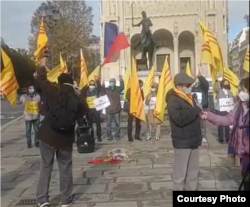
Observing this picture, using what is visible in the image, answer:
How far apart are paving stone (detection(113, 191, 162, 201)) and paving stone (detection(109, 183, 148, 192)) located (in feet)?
0.87

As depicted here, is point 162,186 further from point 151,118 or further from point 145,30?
point 145,30

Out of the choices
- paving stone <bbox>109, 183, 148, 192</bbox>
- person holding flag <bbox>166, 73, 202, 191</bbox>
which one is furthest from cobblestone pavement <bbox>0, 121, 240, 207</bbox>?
person holding flag <bbox>166, 73, 202, 191</bbox>

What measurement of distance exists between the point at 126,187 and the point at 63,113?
6.62 feet

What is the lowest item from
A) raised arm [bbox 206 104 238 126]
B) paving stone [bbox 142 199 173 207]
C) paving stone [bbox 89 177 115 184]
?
paving stone [bbox 89 177 115 184]

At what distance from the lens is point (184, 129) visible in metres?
6.30

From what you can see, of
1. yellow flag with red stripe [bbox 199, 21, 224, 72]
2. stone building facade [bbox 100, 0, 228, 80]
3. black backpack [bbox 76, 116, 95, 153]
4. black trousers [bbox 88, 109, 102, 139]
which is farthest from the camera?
stone building facade [bbox 100, 0, 228, 80]

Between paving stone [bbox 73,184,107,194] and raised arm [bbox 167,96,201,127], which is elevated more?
raised arm [bbox 167,96,201,127]

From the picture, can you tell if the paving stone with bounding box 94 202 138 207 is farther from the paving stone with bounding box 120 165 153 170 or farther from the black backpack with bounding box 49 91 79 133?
the paving stone with bounding box 120 165 153 170

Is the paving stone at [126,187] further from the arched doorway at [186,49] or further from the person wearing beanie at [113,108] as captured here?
the arched doorway at [186,49]

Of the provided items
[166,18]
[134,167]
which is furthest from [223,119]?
[166,18]

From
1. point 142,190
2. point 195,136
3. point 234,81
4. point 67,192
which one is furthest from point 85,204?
point 234,81

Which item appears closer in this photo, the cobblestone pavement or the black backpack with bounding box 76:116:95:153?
the cobblestone pavement

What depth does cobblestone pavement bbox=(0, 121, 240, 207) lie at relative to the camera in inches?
291

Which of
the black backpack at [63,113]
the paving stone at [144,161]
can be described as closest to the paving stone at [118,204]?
the black backpack at [63,113]
